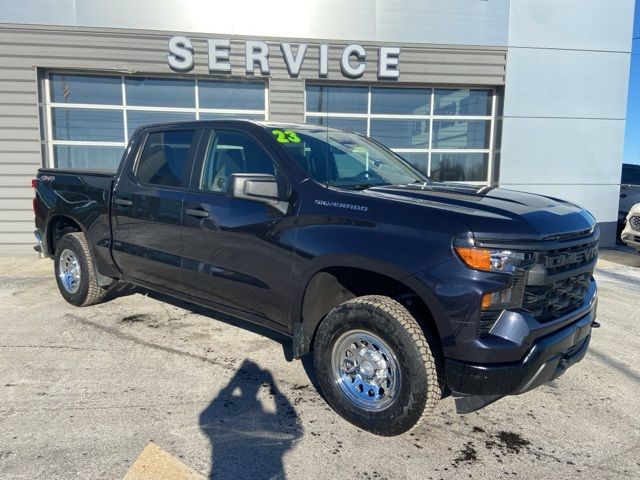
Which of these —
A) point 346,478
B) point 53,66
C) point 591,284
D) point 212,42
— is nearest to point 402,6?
point 212,42

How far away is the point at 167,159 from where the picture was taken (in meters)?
4.29

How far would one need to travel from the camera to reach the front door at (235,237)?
11.0ft

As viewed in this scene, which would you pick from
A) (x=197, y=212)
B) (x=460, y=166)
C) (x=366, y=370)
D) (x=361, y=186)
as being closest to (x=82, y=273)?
(x=197, y=212)

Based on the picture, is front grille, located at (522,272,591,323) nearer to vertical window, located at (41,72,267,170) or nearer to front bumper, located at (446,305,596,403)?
front bumper, located at (446,305,596,403)

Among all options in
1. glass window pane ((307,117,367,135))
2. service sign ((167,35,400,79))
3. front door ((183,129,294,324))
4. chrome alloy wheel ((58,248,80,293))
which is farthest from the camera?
glass window pane ((307,117,367,135))

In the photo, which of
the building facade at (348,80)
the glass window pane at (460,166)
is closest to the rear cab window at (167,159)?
the building facade at (348,80)

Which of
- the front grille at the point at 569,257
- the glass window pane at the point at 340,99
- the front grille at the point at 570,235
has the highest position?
the glass window pane at the point at 340,99

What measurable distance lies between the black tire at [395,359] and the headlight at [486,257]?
1.66 feet

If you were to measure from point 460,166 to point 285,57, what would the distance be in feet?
14.1

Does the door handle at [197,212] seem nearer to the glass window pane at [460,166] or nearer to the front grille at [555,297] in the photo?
the front grille at [555,297]

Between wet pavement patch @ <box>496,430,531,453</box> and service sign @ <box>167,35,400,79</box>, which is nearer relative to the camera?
wet pavement patch @ <box>496,430,531,453</box>

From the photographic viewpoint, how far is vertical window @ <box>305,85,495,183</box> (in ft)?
32.8

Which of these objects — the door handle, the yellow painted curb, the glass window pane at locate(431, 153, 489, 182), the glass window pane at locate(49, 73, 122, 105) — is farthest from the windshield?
the glass window pane at locate(49, 73, 122, 105)

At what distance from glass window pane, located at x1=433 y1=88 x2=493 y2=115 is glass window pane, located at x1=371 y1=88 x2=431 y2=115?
0.99 feet
